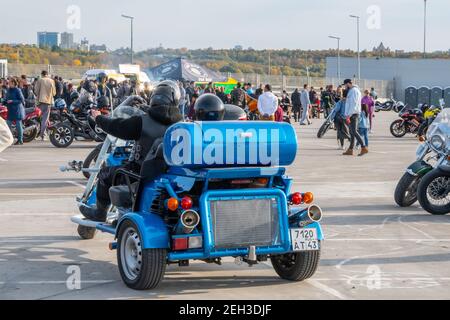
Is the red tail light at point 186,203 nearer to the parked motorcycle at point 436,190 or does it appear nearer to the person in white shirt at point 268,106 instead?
the parked motorcycle at point 436,190

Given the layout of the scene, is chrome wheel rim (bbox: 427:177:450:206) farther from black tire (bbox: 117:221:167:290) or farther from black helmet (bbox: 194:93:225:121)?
black tire (bbox: 117:221:167:290)

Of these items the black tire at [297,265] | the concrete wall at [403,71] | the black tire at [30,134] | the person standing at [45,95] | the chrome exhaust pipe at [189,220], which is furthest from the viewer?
the concrete wall at [403,71]

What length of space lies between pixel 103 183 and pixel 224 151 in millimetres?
1851

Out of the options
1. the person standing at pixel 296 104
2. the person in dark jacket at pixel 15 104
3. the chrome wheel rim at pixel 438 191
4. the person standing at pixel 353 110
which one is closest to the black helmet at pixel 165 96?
the chrome wheel rim at pixel 438 191

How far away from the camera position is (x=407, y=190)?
488 inches

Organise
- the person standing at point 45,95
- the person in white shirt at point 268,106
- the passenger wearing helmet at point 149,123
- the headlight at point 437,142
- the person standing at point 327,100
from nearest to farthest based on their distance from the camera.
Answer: the passenger wearing helmet at point 149,123 → the headlight at point 437,142 → the person standing at point 45,95 → the person in white shirt at point 268,106 → the person standing at point 327,100

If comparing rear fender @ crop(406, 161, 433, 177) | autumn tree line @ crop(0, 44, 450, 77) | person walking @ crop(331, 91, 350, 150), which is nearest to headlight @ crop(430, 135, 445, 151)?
rear fender @ crop(406, 161, 433, 177)

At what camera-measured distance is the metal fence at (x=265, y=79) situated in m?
53.4

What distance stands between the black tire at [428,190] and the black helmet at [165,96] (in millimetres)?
4644

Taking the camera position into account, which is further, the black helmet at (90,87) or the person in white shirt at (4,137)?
the black helmet at (90,87)

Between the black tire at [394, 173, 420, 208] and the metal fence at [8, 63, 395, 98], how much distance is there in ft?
131

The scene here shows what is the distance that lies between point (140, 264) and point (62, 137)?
632 inches
